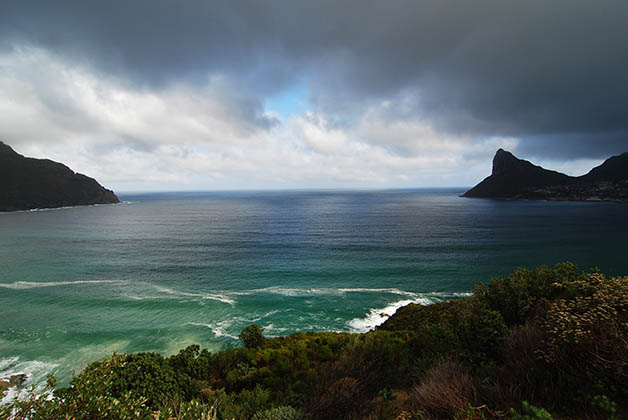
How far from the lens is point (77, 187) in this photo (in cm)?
19238

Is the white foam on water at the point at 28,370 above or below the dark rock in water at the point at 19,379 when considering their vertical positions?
below

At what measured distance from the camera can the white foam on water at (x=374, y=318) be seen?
1191 inches

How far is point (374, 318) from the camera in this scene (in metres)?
32.3

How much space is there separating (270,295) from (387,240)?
4134cm

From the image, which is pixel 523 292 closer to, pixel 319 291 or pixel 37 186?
pixel 319 291

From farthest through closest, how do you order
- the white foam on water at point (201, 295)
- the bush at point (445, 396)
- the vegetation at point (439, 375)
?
the white foam on water at point (201, 295), the bush at point (445, 396), the vegetation at point (439, 375)

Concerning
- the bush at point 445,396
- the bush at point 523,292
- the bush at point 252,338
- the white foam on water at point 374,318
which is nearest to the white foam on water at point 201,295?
the bush at point 252,338

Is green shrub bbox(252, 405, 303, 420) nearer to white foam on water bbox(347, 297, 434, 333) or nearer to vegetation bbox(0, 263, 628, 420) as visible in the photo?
vegetation bbox(0, 263, 628, 420)

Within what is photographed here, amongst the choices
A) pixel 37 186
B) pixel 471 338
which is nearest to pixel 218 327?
pixel 471 338

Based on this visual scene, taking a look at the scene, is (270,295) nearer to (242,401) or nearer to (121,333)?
(121,333)

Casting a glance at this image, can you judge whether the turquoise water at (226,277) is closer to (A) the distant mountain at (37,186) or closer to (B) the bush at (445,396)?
(B) the bush at (445,396)

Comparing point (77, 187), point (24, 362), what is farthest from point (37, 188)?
point (24, 362)

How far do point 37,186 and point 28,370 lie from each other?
211889 mm

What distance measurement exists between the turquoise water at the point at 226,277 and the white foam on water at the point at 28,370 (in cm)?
14
